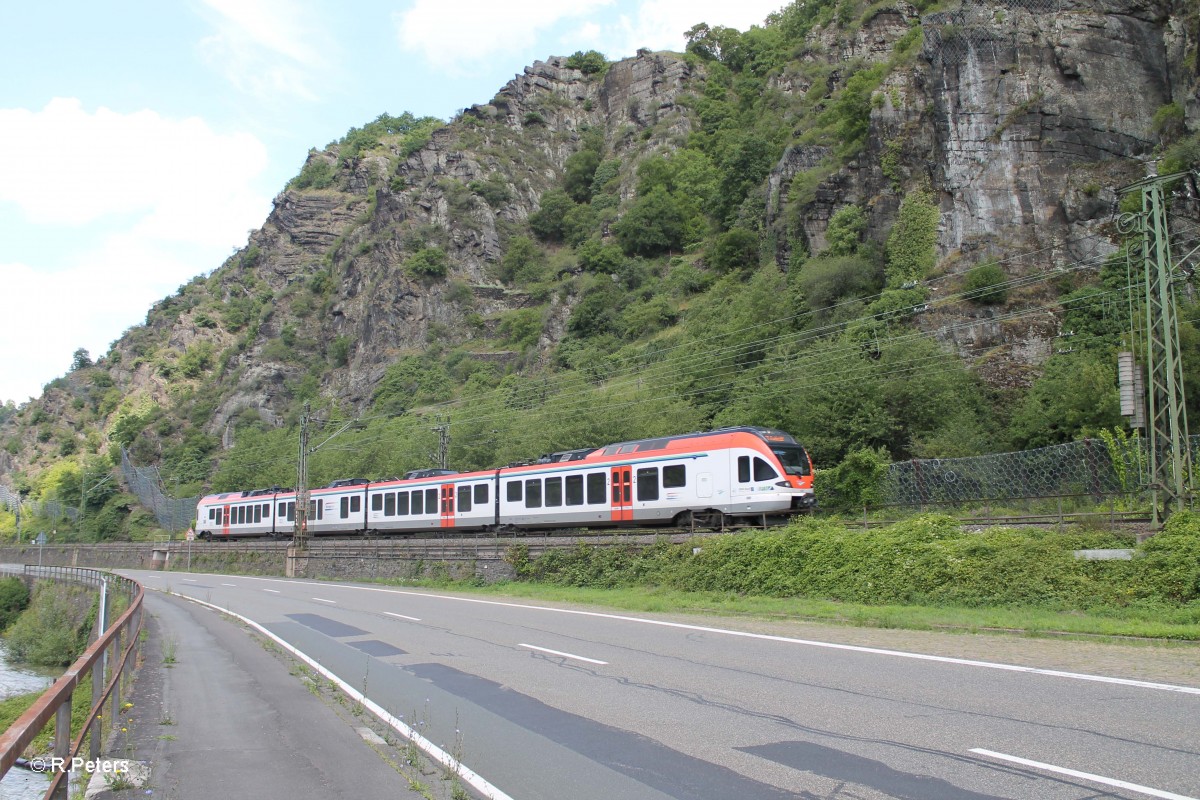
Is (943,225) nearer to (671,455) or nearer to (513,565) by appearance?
(671,455)

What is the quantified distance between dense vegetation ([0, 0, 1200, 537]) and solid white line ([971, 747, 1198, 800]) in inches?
917

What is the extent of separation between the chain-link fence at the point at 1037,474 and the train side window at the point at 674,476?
7.63 metres

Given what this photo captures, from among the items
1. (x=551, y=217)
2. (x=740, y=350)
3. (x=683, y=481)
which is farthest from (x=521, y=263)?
(x=683, y=481)

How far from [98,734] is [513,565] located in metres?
20.9

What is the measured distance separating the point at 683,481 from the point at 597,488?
3.77 meters

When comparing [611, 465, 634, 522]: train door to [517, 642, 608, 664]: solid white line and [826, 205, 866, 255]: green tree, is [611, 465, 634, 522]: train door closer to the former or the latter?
[517, 642, 608, 664]: solid white line

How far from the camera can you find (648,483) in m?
26.9

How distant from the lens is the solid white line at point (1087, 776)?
17.9 feet

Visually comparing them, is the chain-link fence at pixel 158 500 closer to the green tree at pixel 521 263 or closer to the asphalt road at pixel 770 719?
the green tree at pixel 521 263

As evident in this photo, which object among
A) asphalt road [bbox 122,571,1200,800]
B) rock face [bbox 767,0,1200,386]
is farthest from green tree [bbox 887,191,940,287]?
asphalt road [bbox 122,571,1200,800]

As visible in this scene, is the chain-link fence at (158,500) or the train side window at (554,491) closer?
the train side window at (554,491)

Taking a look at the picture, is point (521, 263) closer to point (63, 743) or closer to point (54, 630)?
point (54, 630)

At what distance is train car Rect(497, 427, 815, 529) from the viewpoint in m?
24.7

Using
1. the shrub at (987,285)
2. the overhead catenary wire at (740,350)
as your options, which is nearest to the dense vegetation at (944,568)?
the overhead catenary wire at (740,350)
